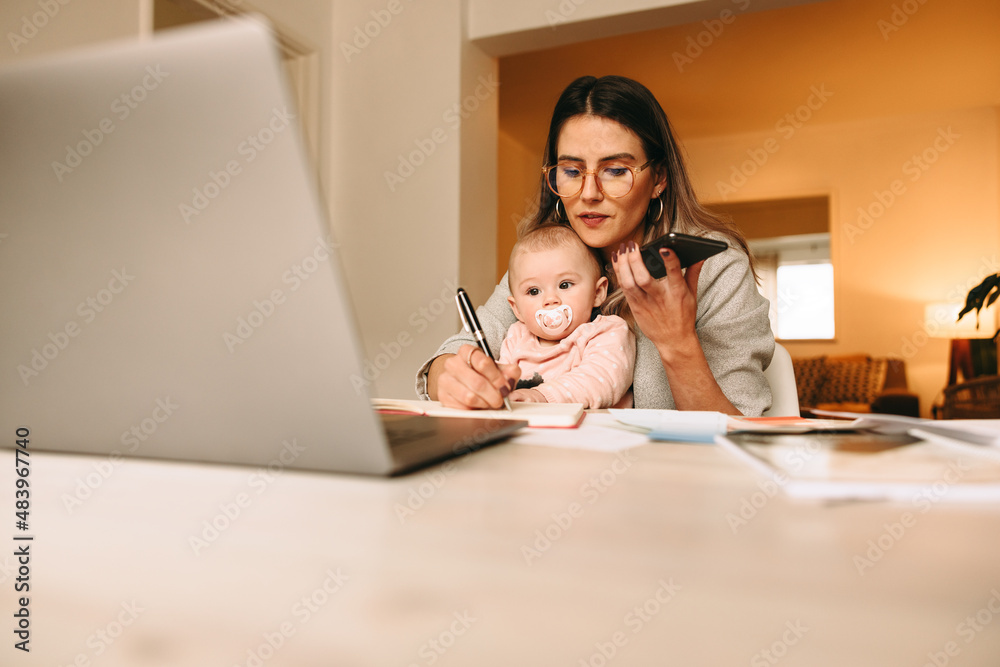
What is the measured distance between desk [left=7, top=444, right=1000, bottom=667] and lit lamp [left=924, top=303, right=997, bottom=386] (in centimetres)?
605

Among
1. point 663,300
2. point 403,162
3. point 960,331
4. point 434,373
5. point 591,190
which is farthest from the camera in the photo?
point 960,331

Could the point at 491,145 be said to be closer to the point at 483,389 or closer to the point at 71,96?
the point at 483,389

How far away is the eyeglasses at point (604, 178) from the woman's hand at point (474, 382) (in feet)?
2.57

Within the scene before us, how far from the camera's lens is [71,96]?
1.12ft

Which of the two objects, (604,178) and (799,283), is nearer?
(604,178)

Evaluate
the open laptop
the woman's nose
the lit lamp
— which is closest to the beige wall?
the lit lamp

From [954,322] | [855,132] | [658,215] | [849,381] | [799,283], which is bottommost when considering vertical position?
[849,381]

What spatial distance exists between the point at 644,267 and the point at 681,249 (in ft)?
0.31

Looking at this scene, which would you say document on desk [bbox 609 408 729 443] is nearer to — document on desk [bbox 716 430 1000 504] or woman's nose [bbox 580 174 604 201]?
document on desk [bbox 716 430 1000 504]

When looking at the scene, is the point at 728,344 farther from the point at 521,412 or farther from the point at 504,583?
the point at 504,583

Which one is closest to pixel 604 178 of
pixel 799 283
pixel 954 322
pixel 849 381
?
pixel 849 381

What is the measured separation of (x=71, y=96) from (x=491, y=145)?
3242 millimetres

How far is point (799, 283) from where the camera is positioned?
6.37 meters

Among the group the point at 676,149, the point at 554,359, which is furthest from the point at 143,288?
the point at 676,149
